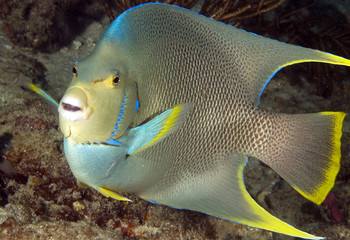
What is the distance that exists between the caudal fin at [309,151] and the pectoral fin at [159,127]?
20.5 inches

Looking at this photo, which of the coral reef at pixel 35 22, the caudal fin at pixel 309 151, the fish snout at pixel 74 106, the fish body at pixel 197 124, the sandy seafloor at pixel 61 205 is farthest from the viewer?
the coral reef at pixel 35 22

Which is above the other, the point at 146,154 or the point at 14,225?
the point at 146,154

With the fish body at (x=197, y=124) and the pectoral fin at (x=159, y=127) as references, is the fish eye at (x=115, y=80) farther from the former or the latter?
the pectoral fin at (x=159, y=127)

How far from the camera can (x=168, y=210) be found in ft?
6.44

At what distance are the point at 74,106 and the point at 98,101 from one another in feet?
0.28

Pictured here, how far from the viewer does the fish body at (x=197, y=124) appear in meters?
1.13

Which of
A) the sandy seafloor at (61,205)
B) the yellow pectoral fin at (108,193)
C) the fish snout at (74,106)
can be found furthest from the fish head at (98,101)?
the sandy seafloor at (61,205)

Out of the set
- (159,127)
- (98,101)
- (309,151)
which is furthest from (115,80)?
(309,151)

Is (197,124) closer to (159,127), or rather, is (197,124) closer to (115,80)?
(159,127)

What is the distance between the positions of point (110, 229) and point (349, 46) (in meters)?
4.25

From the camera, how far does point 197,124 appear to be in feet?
4.23

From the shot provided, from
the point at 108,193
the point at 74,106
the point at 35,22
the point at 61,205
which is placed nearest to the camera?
the point at 74,106

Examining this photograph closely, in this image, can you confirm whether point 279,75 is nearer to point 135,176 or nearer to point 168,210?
point 168,210

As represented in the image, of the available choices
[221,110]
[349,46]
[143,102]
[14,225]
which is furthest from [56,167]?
[349,46]
